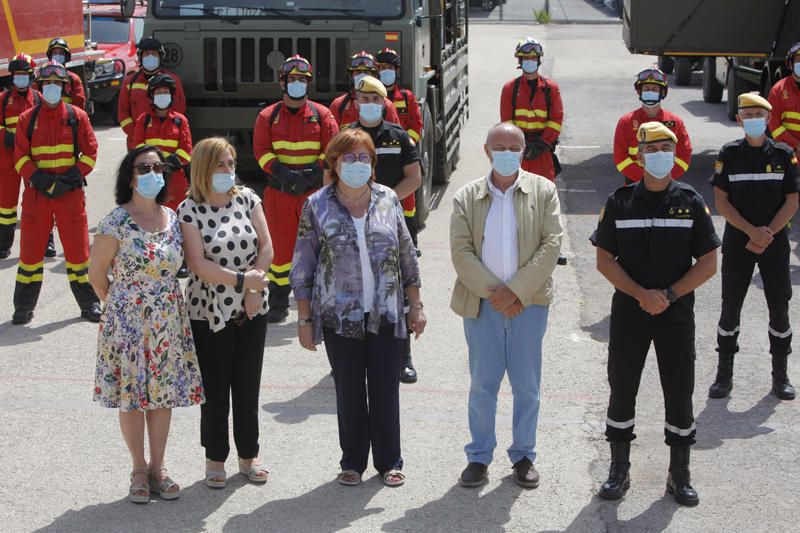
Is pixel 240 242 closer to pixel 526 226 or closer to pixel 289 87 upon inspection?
pixel 526 226

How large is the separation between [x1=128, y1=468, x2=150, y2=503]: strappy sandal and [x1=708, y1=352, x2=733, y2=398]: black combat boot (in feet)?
11.4

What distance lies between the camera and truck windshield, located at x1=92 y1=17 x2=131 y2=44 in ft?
70.6

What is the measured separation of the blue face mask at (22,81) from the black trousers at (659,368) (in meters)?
7.04

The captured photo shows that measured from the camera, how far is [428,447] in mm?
6605

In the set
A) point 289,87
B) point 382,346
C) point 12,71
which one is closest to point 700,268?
point 382,346

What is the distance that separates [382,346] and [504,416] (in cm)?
142

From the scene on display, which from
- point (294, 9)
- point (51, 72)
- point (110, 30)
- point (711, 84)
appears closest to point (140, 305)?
point (51, 72)

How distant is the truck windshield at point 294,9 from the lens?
38.2 feet

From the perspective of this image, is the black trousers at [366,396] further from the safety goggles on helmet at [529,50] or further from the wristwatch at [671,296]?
the safety goggles on helmet at [529,50]

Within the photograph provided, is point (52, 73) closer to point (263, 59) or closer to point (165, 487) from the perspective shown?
point (263, 59)

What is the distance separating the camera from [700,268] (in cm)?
573

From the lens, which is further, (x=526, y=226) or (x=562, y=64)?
(x=562, y=64)

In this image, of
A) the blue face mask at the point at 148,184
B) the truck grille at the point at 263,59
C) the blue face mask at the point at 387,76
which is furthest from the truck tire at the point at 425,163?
the blue face mask at the point at 148,184

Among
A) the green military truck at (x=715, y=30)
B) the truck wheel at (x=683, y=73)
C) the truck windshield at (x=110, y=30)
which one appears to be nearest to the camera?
the green military truck at (x=715, y=30)
